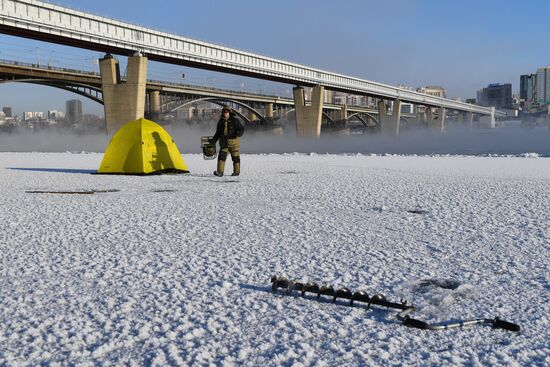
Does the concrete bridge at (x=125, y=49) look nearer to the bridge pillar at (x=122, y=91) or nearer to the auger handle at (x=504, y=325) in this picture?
the bridge pillar at (x=122, y=91)

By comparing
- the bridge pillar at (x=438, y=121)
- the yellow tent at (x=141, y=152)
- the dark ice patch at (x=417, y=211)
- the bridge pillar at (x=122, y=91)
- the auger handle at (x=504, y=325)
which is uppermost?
the bridge pillar at (x=438, y=121)

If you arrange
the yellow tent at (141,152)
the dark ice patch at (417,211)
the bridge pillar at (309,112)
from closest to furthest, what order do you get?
the dark ice patch at (417,211) → the yellow tent at (141,152) → the bridge pillar at (309,112)

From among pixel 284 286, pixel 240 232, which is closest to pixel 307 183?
pixel 240 232

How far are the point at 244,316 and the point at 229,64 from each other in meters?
46.9

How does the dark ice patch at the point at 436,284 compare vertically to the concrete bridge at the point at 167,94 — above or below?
below

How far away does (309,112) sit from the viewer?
212ft

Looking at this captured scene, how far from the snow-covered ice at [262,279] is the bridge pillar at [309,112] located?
2236 inches

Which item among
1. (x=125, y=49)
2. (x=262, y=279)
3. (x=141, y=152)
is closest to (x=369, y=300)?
(x=262, y=279)

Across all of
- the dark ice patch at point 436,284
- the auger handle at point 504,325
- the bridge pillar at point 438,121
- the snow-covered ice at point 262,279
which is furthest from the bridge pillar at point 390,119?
the auger handle at point 504,325

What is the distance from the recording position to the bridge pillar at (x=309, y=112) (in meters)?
63.9

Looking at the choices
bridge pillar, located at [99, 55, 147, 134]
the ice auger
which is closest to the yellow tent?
the ice auger

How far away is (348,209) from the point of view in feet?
24.8

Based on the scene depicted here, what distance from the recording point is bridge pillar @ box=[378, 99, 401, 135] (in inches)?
3597

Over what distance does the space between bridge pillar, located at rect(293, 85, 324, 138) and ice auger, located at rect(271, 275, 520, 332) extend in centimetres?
6138
